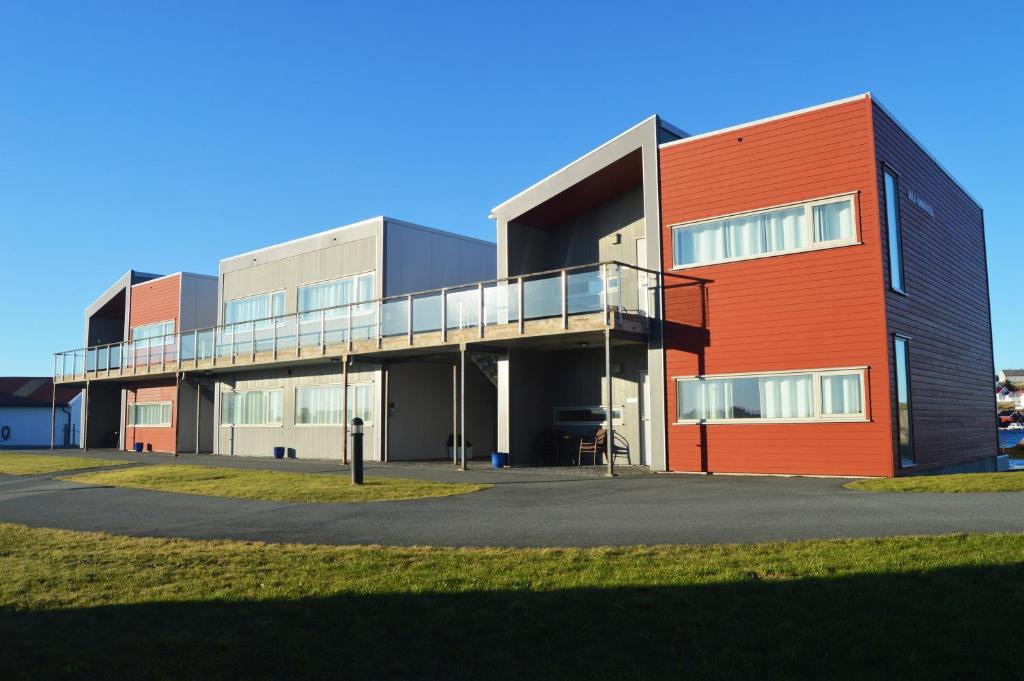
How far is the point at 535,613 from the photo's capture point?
5.75 meters

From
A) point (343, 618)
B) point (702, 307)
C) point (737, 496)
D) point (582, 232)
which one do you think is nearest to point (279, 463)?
point (582, 232)

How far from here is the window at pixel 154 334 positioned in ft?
103

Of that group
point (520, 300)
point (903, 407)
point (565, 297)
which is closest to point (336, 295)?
point (520, 300)

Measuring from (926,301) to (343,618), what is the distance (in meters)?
16.4

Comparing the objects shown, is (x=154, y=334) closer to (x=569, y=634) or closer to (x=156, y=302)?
(x=156, y=302)

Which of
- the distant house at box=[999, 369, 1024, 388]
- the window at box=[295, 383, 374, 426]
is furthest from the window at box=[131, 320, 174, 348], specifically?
the distant house at box=[999, 369, 1024, 388]

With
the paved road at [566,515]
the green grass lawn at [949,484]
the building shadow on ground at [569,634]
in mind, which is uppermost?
the green grass lawn at [949,484]

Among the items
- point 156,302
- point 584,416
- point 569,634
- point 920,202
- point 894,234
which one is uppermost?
point 156,302

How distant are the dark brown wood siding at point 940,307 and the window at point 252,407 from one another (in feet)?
63.8

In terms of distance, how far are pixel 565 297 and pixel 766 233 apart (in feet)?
14.1

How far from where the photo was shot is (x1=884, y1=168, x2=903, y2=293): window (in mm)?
16594

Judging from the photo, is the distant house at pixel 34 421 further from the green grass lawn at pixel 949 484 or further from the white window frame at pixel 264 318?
the green grass lawn at pixel 949 484

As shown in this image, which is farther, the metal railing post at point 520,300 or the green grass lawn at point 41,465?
the green grass lawn at point 41,465

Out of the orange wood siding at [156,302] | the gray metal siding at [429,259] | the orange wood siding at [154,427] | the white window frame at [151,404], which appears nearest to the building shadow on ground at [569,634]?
the gray metal siding at [429,259]
